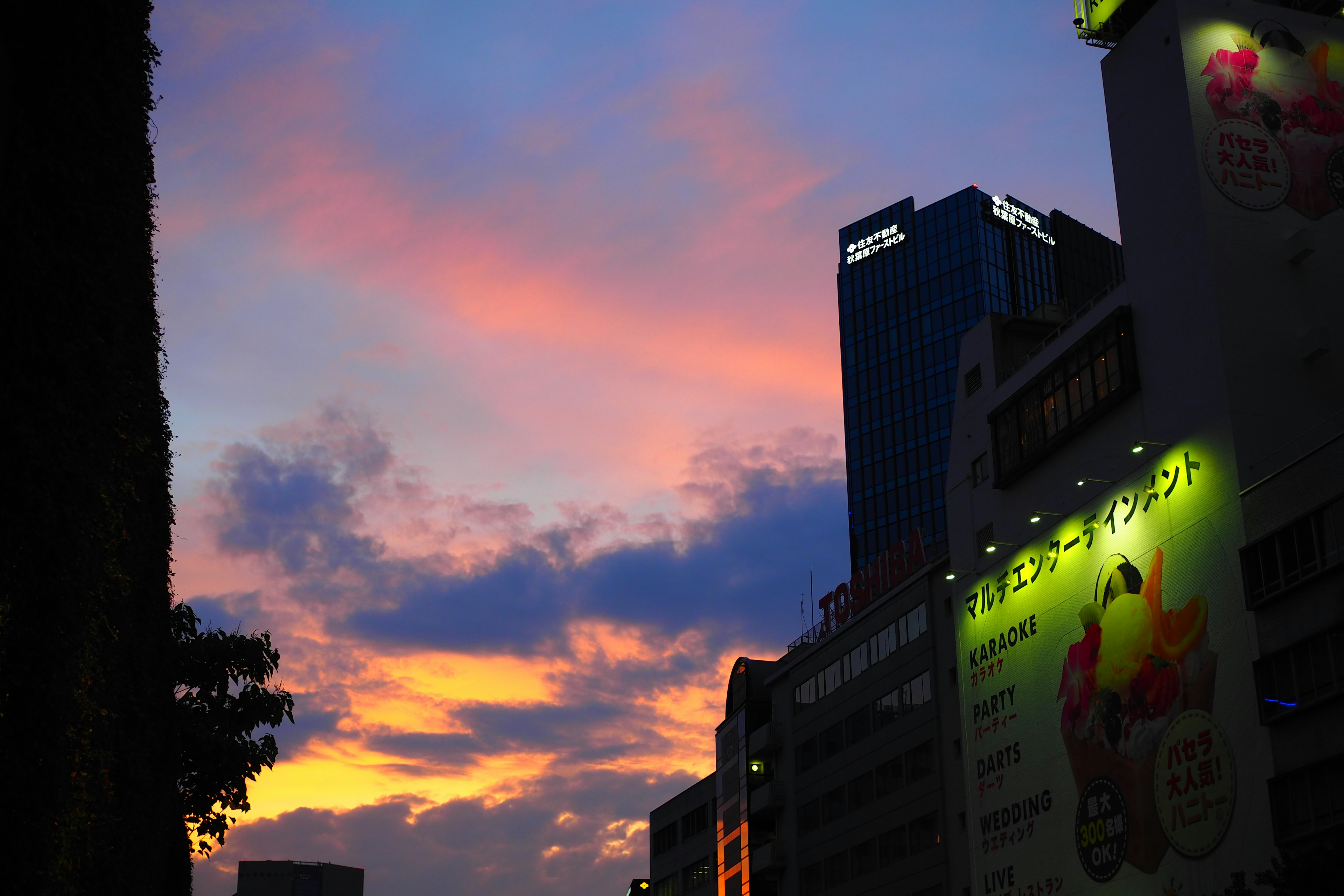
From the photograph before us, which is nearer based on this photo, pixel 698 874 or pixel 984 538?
pixel 984 538

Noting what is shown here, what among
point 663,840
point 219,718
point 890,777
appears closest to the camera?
point 219,718

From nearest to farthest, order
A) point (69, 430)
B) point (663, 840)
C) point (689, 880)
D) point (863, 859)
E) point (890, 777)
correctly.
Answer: point (69, 430) < point (890, 777) < point (863, 859) < point (689, 880) < point (663, 840)

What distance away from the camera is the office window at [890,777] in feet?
313

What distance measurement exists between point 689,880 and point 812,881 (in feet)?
105

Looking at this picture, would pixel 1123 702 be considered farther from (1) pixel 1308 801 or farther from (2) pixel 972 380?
(2) pixel 972 380

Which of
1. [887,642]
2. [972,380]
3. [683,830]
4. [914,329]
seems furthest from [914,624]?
[914,329]

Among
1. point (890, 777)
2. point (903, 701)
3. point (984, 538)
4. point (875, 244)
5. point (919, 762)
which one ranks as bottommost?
point (890, 777)

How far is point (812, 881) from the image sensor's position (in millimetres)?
107625

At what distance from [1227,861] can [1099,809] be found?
948cm

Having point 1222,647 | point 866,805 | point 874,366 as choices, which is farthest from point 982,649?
point 874,366

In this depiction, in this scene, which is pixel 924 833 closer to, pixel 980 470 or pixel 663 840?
pixel 980 470

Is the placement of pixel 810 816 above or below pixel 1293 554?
below

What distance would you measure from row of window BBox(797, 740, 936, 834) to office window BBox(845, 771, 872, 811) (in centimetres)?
3

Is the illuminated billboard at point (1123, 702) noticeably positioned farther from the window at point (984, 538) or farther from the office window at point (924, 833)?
the office window at point (924, 833)
